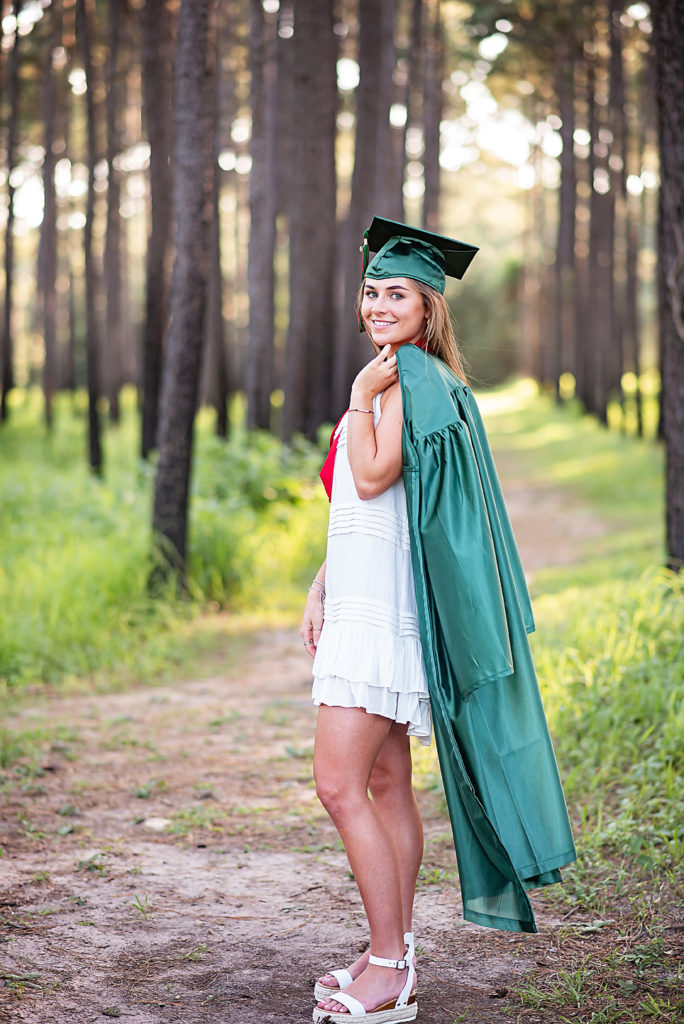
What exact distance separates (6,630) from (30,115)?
70.7 ft

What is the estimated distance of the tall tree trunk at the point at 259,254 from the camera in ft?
53.4

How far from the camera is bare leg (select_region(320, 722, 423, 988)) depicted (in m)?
3.24

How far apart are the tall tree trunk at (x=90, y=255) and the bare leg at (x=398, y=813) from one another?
12672 millimetres

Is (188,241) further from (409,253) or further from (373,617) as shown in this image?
(373,617)

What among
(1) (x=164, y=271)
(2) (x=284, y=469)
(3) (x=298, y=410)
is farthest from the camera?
(3) (x=298, y=410)

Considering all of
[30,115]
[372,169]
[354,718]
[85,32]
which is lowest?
[354,718]

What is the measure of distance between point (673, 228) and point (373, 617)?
5.41 m

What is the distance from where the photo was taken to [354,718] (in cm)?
301

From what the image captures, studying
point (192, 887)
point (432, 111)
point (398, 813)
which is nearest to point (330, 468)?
point (398, 813)

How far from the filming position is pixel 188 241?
870 centimetres

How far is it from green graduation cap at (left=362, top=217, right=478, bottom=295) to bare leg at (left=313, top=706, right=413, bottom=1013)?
1273 millimetres

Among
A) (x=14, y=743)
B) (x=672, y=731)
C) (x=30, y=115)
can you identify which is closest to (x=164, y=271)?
(x=14, y=743)

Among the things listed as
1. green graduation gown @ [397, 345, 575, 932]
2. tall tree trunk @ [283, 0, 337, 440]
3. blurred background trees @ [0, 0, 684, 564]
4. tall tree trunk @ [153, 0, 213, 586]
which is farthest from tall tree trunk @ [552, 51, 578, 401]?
green graduation gown @ [397, 345, 575, 932]

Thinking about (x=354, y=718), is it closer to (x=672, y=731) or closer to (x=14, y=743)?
(x=672, y=731)
